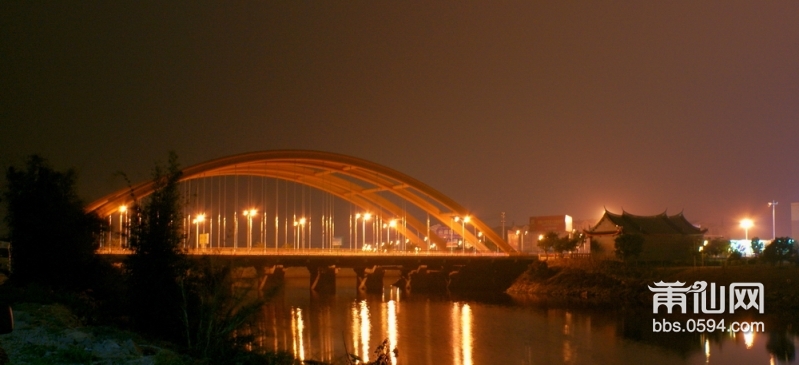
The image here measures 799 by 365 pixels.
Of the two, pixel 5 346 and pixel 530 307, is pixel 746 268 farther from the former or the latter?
pixel 5 346

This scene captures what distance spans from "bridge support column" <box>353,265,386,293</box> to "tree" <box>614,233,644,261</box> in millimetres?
21353

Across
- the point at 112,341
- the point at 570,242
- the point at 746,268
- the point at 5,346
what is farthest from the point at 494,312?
the point at 5,346

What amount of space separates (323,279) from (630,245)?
80.0 ft

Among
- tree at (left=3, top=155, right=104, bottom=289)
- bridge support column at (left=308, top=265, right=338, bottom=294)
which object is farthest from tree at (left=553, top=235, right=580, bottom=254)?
tree at (left=3, top=155, right=104, bottom=289)

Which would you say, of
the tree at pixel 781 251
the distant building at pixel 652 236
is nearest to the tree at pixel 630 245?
the distant building at pixel 652 236

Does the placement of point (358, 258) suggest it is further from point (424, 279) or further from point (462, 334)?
point (462, 334)

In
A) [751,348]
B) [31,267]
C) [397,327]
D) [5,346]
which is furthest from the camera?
[397,327]

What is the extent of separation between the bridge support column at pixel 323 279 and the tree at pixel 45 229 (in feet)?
109

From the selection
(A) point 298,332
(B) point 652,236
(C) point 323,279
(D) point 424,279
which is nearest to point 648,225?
(B) point 652,236

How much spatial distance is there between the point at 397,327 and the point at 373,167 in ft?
106

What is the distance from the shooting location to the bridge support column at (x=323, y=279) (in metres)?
57.0

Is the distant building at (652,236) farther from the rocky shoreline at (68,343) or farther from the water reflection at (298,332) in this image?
the rocky shoreline at (68,343)

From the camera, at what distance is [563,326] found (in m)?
32.6

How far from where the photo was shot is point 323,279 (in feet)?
190
